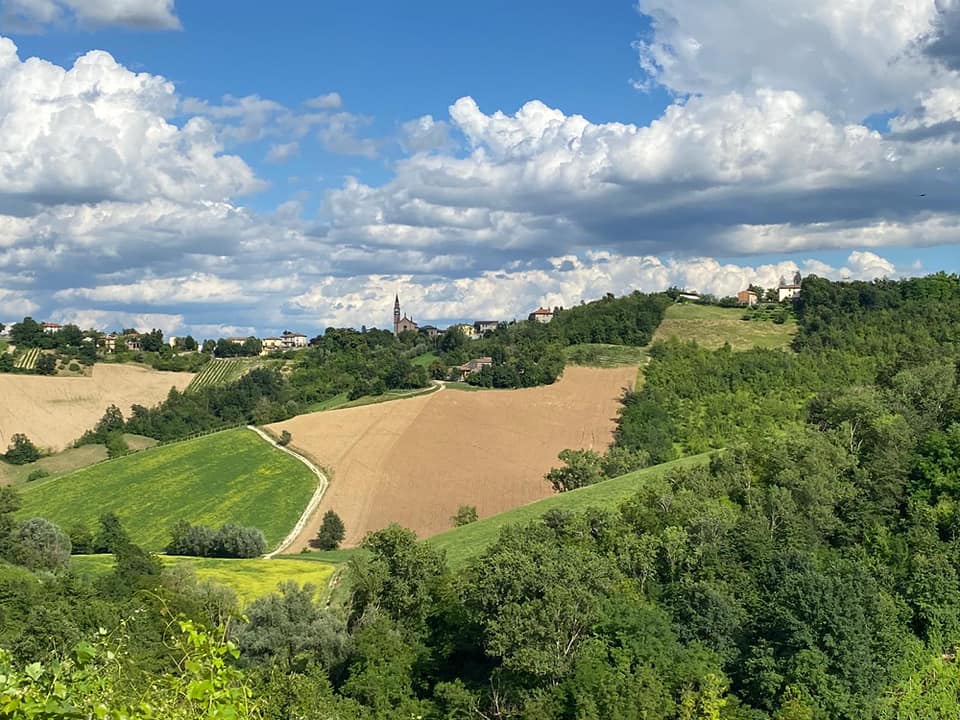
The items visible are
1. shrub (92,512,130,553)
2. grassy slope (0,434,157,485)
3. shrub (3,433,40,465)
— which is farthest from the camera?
shrub (3,433,40,465)

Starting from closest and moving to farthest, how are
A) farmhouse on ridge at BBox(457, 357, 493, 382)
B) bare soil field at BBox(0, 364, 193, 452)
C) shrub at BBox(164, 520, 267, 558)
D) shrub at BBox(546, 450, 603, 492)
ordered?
shrub at BBox(164, 520, 267, 558) → shrub at BBox(546, 450, 603, 492) → farmhouse on ridge at BBox(457, 357, 493, 382) → bare soil field at BBox(0, 364, 193, 452)

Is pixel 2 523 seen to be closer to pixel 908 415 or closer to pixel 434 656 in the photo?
pixel 434 656

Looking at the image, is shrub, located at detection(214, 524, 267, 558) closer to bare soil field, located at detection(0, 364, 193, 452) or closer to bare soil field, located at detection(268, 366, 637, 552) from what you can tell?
bare soil field, located at detection(268, 366, 637, 552)

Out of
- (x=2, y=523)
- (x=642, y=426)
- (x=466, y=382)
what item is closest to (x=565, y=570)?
(x=2, y=523)

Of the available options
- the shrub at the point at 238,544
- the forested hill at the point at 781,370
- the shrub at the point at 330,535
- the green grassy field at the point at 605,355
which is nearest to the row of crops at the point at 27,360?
the green grassy field at the point at 605,355

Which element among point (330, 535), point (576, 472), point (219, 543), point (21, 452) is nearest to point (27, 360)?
point (21, 452)

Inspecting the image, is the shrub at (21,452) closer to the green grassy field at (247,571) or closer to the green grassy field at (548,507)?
the green grassy field at (247,571)

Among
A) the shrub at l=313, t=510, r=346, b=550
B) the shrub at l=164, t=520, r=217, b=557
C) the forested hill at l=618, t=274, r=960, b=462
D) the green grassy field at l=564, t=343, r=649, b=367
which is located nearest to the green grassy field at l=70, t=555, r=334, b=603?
the shrub at l=164, t=520, r=217, b=557
